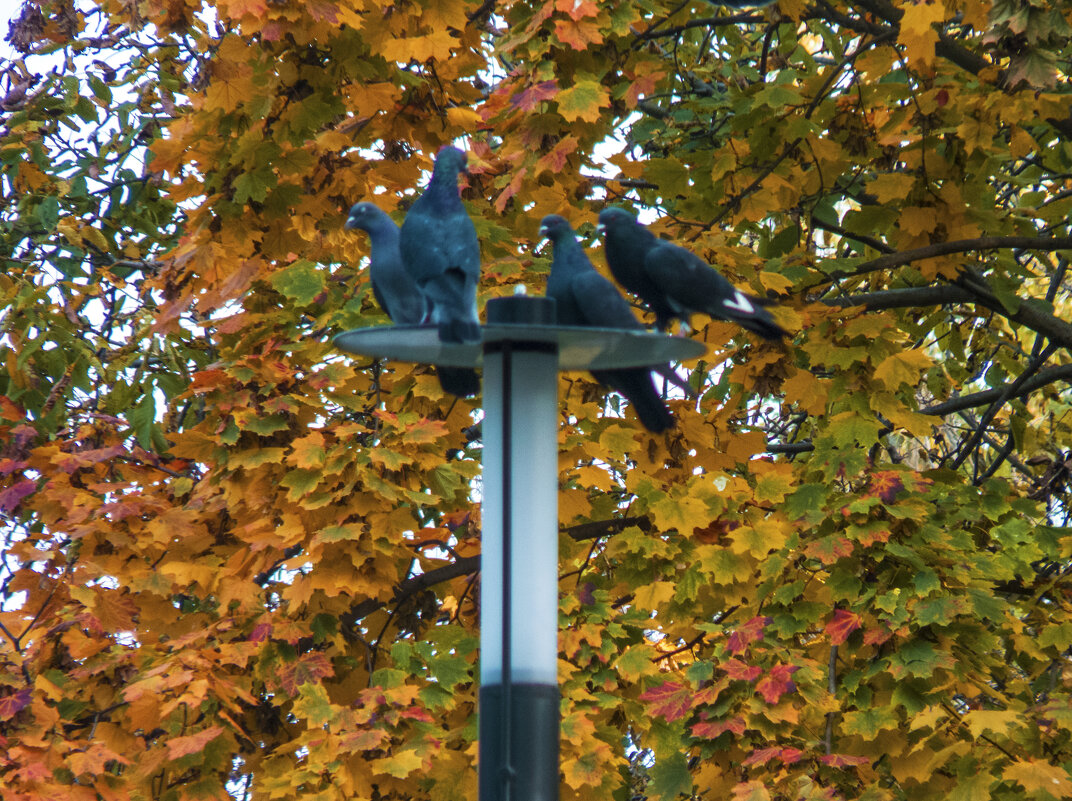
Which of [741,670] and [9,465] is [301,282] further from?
[741,670]

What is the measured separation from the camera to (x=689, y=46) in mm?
7082

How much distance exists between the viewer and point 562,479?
5477 mm

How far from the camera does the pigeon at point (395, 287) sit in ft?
8.79

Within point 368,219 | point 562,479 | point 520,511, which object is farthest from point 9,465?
point 520,511

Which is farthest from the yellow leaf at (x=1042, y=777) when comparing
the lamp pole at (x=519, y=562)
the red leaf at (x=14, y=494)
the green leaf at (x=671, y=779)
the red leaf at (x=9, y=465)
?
the red leaf at (x=9, y=465)

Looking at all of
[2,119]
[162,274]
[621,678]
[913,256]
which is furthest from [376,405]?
[2,119]

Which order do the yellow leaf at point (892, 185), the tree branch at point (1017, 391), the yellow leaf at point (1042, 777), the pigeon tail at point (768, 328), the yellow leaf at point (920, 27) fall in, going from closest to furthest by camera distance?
the pigeon tail at point (768, 328) → the yellow leaf at point (1042, 777) → the yellow leaf at point (920, 27) → the yellow leaf at point (892, 185) → the tree branch at point (1017, 391)

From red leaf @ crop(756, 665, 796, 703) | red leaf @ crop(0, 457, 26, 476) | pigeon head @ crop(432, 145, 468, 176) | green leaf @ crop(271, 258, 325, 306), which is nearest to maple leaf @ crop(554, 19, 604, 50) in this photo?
green leaf @ crop(271, 258, 325, 306)

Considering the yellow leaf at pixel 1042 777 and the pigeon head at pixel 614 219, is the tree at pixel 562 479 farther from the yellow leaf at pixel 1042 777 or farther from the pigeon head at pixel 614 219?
the pigeon head at pixel 614 219

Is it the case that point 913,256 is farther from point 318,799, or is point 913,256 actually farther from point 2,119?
point 2,119

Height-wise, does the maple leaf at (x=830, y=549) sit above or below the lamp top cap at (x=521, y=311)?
above

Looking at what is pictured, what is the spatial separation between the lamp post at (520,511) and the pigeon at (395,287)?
23 centimetres

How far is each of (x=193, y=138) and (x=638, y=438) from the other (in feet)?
6.39

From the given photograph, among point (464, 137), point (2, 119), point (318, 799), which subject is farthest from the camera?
point (2, 119)
